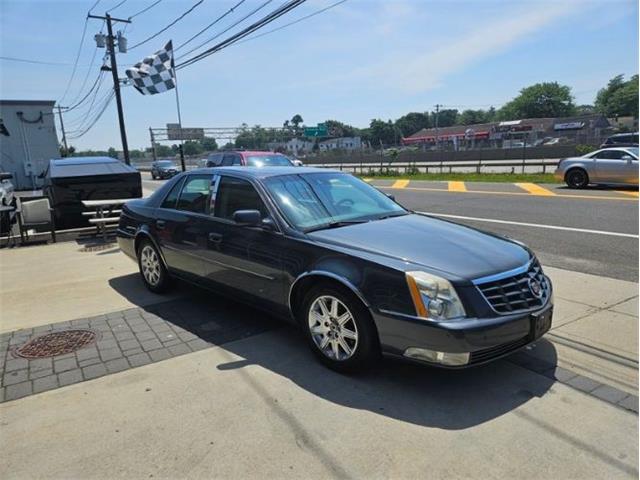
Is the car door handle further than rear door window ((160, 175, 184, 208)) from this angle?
No

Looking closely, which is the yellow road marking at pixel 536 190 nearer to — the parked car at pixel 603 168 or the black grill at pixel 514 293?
the parked car at pixel 603 168

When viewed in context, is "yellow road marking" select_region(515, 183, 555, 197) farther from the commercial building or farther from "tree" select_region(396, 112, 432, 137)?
"tree" select_region(396, 112, 432, 137)

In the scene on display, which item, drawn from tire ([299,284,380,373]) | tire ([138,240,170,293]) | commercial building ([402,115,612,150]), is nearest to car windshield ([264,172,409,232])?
tire ([299,284,380,373])

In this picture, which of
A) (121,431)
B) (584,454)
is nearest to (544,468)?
(584,454)

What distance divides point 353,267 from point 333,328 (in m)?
0.51

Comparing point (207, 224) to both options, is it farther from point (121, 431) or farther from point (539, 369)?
point (539, 369)

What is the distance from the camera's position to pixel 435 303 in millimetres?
2990

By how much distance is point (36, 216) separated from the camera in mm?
9453

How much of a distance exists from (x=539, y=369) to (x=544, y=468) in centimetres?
120

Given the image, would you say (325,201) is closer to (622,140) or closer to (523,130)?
(622,140)

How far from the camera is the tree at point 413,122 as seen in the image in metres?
146

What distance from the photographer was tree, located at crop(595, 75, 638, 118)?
99231 mm

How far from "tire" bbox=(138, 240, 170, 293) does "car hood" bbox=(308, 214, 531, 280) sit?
2614mm

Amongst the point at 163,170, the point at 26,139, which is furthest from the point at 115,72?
the point at 163,170
